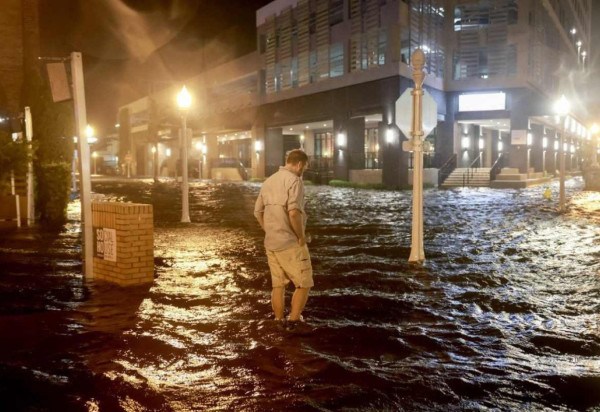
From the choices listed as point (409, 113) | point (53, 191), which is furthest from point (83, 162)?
point (53, 191)

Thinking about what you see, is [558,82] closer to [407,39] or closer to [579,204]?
[407,39]

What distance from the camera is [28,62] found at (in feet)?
71.1

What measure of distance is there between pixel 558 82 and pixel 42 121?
47533 mm

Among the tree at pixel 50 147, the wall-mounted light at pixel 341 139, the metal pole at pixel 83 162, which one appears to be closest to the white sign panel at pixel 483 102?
the wall-mounted light at pixel 341 139

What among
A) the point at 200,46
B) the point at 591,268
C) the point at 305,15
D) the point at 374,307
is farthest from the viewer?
the point at 200,46

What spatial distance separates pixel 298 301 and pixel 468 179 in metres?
32.9

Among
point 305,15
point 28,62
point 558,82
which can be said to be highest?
point 305,15

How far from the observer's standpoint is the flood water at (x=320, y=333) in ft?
13.8

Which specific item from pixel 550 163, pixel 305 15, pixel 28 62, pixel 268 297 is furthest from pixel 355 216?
pixel 550 163

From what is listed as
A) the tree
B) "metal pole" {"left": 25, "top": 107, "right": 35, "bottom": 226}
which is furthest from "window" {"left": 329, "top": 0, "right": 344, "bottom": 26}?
"metal pole" {"left": 25, "top": 107, "right": 35, "bottom": 226}

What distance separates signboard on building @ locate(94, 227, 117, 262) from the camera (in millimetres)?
7816

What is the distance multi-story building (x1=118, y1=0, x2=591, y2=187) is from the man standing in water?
94.0ft

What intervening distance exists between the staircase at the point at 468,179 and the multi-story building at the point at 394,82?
0.73m

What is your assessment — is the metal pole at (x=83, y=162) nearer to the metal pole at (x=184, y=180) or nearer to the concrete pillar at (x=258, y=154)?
the metal pole at (x=184, y=180)
